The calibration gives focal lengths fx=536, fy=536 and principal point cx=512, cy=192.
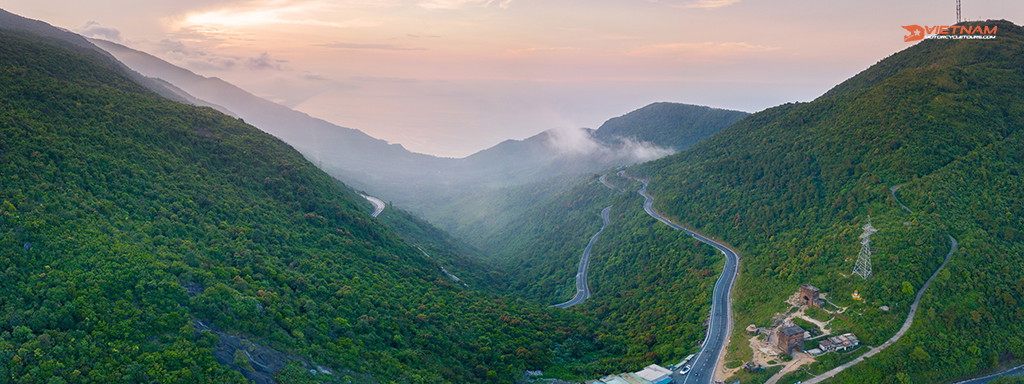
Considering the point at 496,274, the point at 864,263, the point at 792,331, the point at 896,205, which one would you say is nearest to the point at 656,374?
the point at 792,331

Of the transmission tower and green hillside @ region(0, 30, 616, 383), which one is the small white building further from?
the transmission tower

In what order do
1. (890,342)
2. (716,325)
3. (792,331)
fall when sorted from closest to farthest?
1. (890,342)
2. (792,331)
3. (716,325)

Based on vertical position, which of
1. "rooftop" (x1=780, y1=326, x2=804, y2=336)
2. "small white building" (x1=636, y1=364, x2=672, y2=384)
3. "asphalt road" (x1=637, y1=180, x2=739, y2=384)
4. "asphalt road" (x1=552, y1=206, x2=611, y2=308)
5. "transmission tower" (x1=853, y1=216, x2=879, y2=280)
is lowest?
"asphalt road" (x1=552, y1=206, x2=611, y2=308)

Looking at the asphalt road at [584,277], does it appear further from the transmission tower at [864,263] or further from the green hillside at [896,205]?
the transmission tower at [864,263]

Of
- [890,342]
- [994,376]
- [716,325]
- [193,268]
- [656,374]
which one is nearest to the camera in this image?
[193,268]

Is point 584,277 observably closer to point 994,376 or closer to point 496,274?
point 496,274

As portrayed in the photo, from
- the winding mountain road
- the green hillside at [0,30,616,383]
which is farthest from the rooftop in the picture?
the green hillside at [0,30,616,383]

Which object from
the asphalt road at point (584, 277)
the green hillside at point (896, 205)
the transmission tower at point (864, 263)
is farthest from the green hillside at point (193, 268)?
the transmission tower at point (864, 263)
